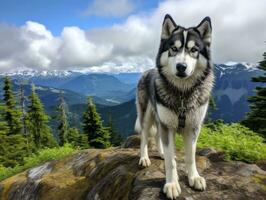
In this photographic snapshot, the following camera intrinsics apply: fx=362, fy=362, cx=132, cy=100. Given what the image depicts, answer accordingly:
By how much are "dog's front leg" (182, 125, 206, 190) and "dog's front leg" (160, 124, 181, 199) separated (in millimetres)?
361

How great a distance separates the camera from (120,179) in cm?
818

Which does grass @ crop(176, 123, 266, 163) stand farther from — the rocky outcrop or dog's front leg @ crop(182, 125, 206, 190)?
dog's front leg @ crop(182, 125, 206, 190)

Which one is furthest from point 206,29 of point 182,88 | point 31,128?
point 31,128

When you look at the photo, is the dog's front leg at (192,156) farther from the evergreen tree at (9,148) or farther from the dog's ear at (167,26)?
the evergreen tree at (9,148)

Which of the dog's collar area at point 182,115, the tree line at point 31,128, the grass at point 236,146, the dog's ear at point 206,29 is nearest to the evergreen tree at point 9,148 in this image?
the tree line at point 31,128

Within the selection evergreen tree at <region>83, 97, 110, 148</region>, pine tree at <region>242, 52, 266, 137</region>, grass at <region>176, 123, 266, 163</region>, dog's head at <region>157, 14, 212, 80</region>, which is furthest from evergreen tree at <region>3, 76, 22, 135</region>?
dog's head at <region>157, 14, 212, 80</region>

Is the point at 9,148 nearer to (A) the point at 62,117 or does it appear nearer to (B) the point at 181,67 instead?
(A) the point at 62,117

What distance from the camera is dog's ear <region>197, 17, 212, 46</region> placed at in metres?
6.59

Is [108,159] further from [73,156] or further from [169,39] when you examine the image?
[169,39]

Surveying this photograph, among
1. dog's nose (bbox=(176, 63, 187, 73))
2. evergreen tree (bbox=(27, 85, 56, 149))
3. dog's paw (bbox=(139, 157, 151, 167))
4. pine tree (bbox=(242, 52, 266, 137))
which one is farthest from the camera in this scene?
evergreen tree (bbox=(27, 85, 56, 149))

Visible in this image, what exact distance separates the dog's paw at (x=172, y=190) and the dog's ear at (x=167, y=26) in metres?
2.75

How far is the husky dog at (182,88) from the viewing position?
6.31 metres

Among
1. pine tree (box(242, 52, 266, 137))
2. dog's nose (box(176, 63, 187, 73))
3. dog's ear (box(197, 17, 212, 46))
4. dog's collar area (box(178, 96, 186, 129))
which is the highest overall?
dog's ear (box(197, 17, 212, 46))

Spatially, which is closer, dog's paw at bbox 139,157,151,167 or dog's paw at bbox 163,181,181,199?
dog's paw at bbox 163,181,181,199
